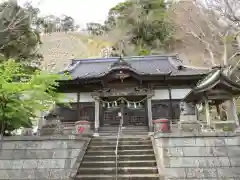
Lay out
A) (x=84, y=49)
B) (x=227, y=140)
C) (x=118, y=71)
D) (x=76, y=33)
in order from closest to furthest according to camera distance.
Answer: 1. (x=227, y=140)
2. (x=118, y=71)
3. (x=84, y=49)
4. (x=76, y=33)

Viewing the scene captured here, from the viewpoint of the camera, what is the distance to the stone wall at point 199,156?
22.9 ft

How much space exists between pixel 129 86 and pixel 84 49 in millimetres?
41086

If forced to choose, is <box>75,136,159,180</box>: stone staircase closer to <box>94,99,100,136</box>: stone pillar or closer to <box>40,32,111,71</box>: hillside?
<box>94,99,100,136</box>: stone pillar

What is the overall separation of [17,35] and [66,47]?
112ft

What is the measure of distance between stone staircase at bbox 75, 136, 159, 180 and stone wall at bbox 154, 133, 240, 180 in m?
0.51

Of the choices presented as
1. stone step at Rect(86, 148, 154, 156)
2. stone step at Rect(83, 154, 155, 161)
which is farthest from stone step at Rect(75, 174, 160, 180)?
stone step at Rect(86, 148, 154, 156)

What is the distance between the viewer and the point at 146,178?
700 cm

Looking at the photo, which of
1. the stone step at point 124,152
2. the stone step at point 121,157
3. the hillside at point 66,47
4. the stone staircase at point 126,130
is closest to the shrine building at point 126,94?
the stone staircase at point 126,130

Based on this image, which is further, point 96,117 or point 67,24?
point 67,24

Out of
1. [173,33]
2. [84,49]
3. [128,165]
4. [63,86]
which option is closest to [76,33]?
[84,49]

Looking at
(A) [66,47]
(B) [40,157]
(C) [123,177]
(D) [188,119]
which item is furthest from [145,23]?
(C) [123,177]

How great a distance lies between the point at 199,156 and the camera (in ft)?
24.1

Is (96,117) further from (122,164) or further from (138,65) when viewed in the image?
(122,164)

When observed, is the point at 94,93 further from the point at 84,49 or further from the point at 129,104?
the point at 84,49
